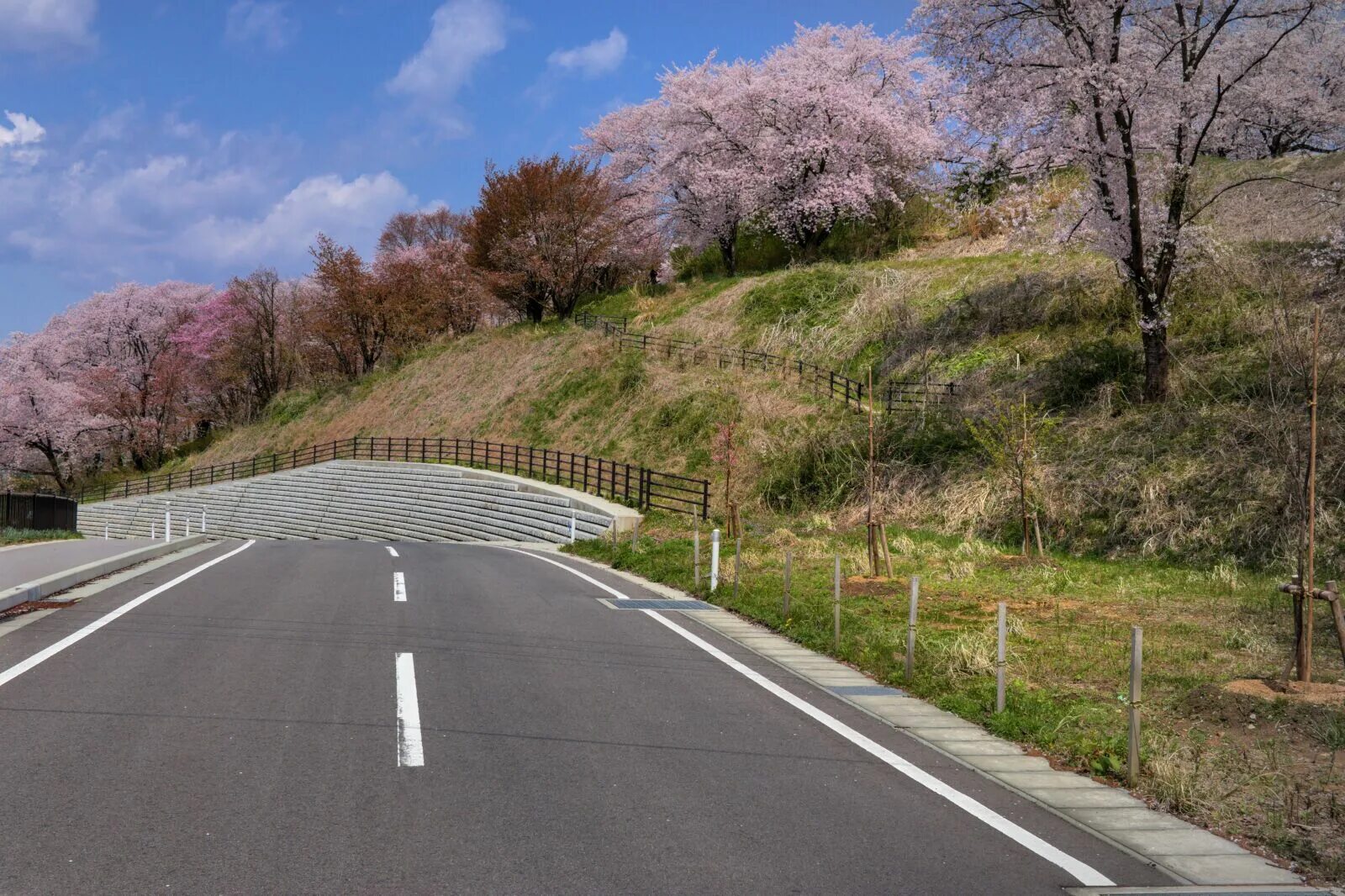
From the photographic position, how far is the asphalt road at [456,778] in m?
4.46

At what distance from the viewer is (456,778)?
18.6ft

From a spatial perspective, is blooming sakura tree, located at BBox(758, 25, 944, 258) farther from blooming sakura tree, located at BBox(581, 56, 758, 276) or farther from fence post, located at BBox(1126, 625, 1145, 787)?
fence post, located at BBox(1126, 625, 1145, 787)

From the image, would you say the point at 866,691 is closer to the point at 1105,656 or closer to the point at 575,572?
the point at 1105,656

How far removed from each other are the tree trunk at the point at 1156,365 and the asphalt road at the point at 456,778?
50.1 ft

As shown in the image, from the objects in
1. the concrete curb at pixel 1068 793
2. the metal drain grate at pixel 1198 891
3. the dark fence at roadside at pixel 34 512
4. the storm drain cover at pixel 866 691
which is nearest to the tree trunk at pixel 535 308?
the dark fence at roadside at pixel 34 512

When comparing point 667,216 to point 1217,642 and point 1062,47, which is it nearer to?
point 1062,47

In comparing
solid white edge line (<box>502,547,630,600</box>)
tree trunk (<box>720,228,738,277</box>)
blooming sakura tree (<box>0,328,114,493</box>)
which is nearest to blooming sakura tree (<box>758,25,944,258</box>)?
tree trunk (<box>720,228,738,277</box>)

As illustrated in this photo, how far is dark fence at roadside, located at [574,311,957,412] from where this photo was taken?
1086 inches

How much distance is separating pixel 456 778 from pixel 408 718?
4.61 ft

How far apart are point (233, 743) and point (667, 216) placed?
49.8m

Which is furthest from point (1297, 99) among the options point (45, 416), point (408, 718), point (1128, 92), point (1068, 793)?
point (45, 416)

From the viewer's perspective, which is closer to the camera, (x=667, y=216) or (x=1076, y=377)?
(x=1076, y=377)

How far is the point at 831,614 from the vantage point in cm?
1164

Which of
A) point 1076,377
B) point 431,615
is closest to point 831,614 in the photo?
point 431,615
